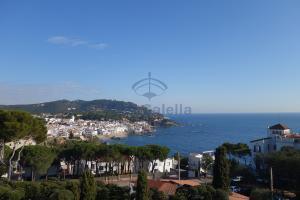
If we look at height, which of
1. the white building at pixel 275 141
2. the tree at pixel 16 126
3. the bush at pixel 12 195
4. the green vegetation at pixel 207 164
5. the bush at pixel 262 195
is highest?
the tree at pixel 16 126

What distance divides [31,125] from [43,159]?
14.7ft

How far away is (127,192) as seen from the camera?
66.2 feet

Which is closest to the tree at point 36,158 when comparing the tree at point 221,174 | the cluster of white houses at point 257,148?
the cluster of white houses at point 257,148

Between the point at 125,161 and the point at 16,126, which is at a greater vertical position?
the point at 16,126

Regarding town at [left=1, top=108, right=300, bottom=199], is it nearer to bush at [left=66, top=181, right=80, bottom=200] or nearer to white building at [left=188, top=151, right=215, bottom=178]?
white building at [left=188, top=151, right=215, bottom=178]

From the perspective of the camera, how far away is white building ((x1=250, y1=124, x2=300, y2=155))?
116 ft

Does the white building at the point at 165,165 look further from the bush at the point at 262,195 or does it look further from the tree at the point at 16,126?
the bush at the point at 262,195

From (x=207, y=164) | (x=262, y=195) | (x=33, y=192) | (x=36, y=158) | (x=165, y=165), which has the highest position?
(x=36, y=158)

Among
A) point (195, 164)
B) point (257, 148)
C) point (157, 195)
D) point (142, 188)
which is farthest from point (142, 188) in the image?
point (195, 164)

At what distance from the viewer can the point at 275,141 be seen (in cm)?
3631

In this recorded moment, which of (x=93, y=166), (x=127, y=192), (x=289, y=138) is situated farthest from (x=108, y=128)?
(x=127, y=192)

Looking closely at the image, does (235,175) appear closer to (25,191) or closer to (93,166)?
(93,166)

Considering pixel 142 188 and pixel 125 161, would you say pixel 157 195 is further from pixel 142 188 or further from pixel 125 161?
pixel 125 161

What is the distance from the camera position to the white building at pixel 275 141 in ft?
116
